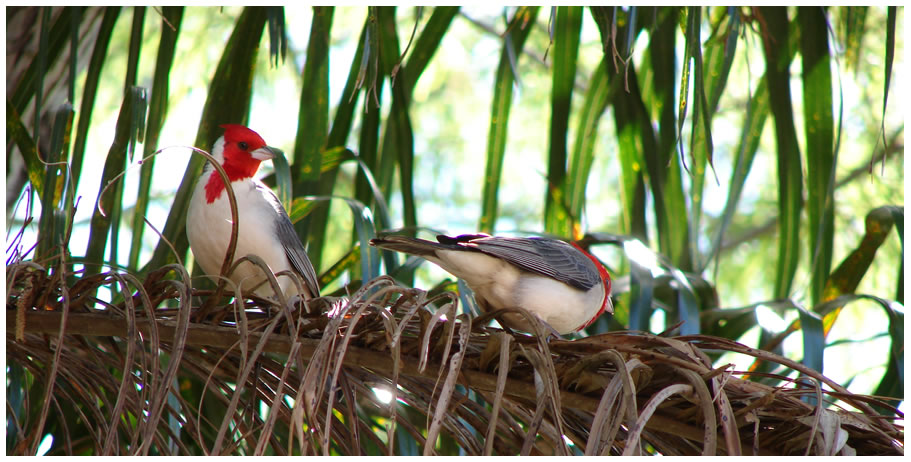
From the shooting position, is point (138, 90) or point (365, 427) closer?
point (365, 427)

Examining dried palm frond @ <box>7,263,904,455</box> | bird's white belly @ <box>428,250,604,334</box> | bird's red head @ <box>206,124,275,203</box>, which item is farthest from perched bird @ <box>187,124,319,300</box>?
dried palm frond @ <box>7,263,904,455</box>

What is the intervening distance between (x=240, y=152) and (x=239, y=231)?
10.4 inches

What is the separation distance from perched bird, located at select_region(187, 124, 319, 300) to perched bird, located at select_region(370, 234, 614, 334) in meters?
0.49

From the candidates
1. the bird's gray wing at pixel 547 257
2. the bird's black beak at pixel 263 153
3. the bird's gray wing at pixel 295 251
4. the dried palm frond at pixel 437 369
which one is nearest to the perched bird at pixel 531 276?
the bird's gray wing at pixel 547 257

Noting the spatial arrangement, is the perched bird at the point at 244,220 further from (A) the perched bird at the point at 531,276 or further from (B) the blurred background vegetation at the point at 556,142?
(A) the perched bird at the point at 531,276

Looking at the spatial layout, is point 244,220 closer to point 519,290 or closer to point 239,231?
point 239,231

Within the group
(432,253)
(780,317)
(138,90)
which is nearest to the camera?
(138,90)

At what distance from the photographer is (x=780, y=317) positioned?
279 centimetres

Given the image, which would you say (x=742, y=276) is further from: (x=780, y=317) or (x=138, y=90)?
(x=138, y=90)

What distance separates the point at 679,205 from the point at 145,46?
15.7ft

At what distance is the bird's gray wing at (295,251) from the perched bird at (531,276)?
1.55ft

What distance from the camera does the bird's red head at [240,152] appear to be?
2769 mm

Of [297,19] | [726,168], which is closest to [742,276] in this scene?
[726,168]

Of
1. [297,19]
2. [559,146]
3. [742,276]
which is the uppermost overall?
[297,19]
